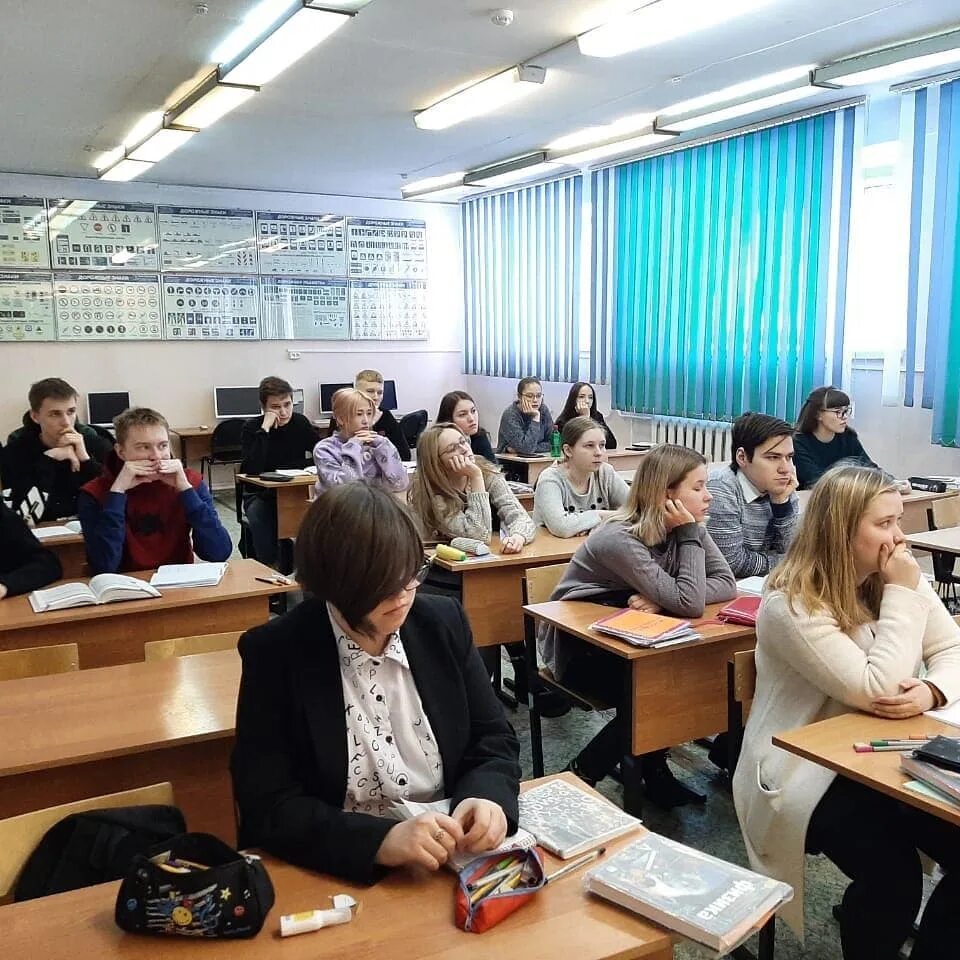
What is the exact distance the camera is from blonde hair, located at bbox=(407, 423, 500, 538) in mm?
3740

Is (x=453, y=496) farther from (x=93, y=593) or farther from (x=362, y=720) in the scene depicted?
(x=362, y=720)

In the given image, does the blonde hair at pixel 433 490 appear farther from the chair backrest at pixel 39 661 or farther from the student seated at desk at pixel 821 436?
the student seated at desk at pixel 821 436

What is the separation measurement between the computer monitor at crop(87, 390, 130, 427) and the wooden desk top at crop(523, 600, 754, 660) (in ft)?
22.2

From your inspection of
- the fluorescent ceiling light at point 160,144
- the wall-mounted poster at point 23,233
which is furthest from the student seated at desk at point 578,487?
the wall-mounted poster at point 23,233

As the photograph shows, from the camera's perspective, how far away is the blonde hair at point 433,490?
374 cm

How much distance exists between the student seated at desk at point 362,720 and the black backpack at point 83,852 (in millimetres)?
201

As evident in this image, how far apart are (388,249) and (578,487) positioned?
6461mm

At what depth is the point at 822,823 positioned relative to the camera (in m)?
1.86

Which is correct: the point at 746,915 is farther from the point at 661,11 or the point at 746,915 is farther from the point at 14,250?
the point at 14,250

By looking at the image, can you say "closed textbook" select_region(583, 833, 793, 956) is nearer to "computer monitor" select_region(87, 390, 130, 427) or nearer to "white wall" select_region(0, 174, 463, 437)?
"computer monitor" select_region(87, 390, 130, 427)

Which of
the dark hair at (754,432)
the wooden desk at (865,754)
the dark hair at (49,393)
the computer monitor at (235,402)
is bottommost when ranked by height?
the wooden desk at (865,754)

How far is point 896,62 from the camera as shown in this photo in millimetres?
4422

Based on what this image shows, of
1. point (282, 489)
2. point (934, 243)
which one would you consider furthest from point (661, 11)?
point (282, 489)

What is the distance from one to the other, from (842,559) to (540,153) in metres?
5.84
